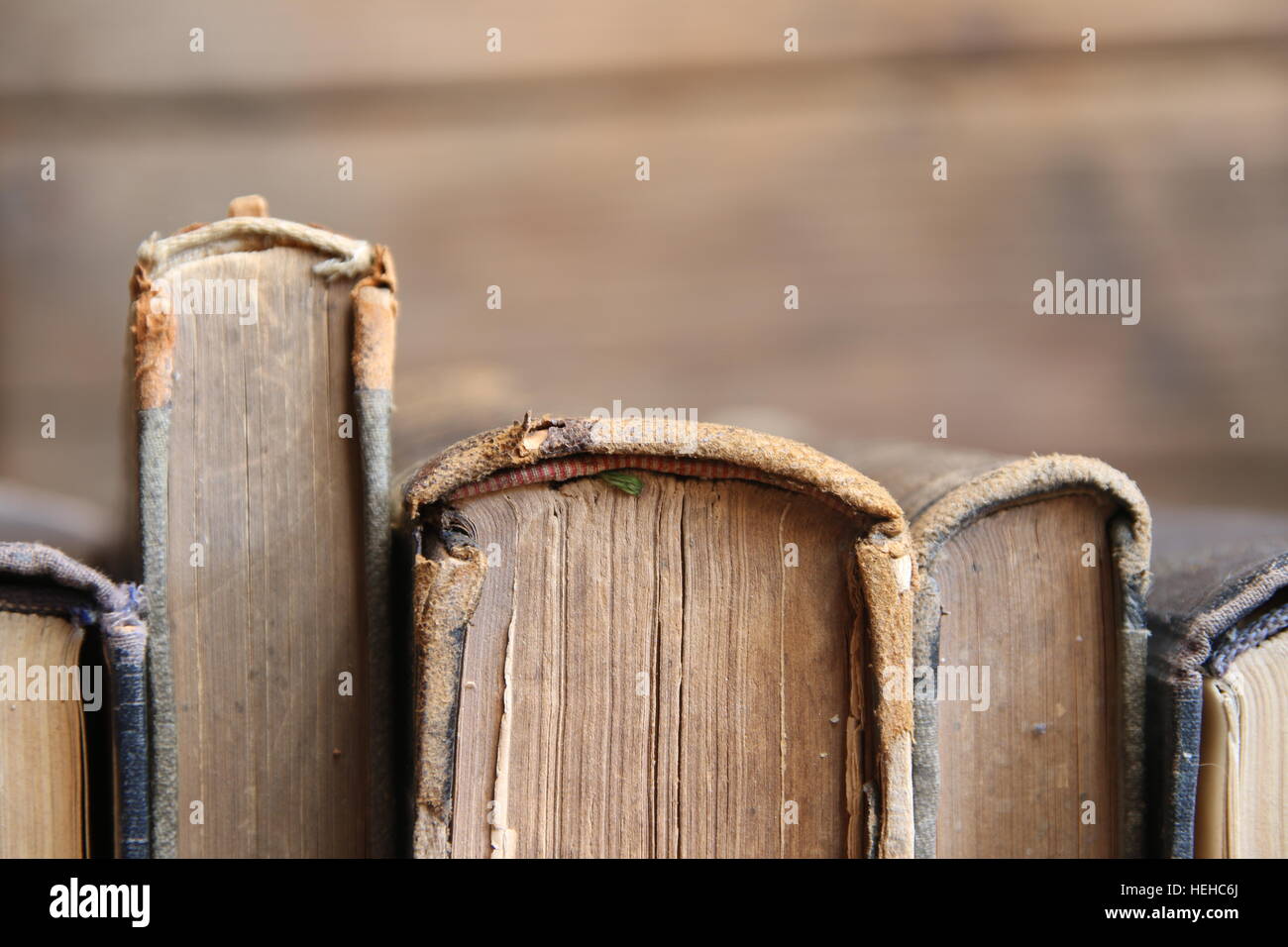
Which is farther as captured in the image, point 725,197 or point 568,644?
point 725,197

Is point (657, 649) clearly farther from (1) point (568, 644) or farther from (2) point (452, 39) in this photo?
(2) point (452, 39)

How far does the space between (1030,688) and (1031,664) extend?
16 mm

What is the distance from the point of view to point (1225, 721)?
49 centimetres

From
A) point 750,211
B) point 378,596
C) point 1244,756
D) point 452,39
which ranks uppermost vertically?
point 452,39

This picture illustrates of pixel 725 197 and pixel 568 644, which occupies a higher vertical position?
pixel 725 197

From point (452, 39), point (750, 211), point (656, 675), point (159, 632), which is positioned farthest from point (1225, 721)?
point (452, 39)

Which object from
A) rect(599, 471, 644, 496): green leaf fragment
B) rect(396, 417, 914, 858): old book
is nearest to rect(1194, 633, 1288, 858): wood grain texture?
rect(396, 417, 914, 858): old book

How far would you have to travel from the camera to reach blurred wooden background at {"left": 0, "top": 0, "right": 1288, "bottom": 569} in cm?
133

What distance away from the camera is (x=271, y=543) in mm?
515

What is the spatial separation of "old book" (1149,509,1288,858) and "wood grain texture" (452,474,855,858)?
205 mm

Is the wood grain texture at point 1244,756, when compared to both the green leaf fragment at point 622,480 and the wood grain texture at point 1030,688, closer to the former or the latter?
the wood grain texture at point 1030,688

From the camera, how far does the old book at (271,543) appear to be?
50 cm

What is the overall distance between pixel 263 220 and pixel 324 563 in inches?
8.4

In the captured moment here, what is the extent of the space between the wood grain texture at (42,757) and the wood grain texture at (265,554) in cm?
6
